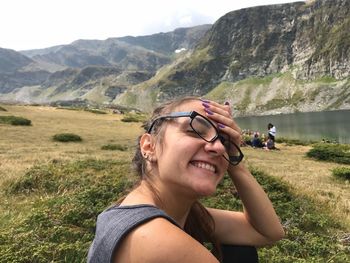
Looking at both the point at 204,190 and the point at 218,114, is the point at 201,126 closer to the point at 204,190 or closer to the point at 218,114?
the point at 218,114

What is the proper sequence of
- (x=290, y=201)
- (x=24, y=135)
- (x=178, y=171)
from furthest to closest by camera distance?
(x=24, y=135) → (x=290, y=201) → (x=178, y=171)

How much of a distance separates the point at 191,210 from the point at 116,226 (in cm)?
153

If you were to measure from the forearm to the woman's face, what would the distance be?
0.70 meters

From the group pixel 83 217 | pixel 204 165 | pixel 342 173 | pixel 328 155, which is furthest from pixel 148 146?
pixel 328 155

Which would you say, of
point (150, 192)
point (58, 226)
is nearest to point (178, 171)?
point (150, 192)

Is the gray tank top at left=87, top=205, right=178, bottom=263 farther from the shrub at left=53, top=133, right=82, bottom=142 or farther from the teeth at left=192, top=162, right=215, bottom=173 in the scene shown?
the shrub at left=53, top=133, right=82, bottom=142

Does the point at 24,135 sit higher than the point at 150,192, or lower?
lower

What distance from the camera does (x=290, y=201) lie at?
11820mm

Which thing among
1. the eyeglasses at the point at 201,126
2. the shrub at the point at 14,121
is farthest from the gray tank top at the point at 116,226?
the shrub at the point at 14,121

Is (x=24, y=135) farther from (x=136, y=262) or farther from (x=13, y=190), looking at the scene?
(x=136, y=262)

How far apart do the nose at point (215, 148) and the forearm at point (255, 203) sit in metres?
0.73

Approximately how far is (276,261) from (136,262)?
4.63 m

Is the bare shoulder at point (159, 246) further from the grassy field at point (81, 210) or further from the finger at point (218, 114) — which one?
the grassy field at point (81, 210)

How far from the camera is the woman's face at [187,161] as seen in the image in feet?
11.3
